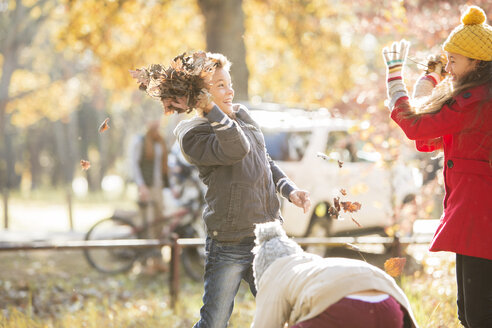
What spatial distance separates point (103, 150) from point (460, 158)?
4240cm

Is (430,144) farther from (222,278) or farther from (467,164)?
(222,278)

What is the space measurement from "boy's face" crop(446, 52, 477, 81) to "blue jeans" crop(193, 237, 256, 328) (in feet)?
4.25

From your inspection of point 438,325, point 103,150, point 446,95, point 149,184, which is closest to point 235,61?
point 149,184

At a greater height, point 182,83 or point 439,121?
point 182,83

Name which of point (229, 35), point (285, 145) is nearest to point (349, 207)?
point (285, 145)

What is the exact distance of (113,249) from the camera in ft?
29.3

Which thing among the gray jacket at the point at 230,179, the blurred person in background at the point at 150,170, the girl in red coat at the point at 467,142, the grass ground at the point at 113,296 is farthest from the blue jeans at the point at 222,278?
the blurred person in background at the point at 150,170

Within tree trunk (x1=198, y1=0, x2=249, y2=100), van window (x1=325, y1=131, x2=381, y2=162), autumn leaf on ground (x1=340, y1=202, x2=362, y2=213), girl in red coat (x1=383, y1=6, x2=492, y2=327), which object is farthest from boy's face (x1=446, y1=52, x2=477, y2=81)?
tree trunk (x1=198, y1=0, x2=249, y2=100)

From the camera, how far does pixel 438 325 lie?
4.34 m

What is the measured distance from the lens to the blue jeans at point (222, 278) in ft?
10.8

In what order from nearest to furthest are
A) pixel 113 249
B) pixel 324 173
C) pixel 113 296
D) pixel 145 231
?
pixel 113 296, pixel 324 173, pixel 145 231, pixel 113 249

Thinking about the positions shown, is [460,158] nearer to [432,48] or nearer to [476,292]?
[476,292]

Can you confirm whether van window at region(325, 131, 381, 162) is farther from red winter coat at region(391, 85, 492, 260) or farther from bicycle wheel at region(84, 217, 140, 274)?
red winter coat at region(391, 85, 492, 260)

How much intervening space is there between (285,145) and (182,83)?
5610 mm
